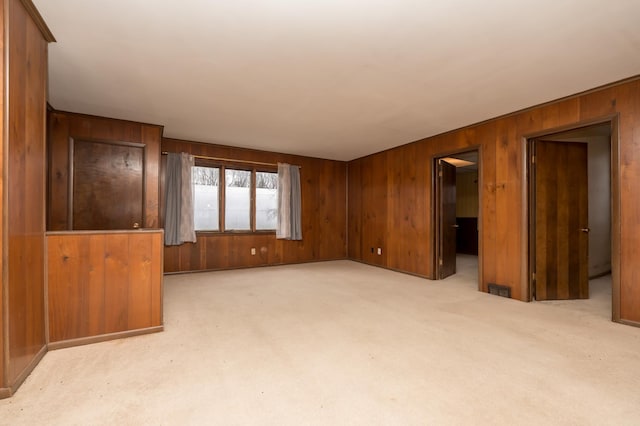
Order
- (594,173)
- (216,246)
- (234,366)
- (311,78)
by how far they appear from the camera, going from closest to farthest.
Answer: (234,366), (311,78), (594,173), (216,246)

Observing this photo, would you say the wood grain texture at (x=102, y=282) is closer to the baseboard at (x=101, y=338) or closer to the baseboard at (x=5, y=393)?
the baseboard at (x=101, y=338)

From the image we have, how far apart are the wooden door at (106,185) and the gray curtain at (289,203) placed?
95.8 inches

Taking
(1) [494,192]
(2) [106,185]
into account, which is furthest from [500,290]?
(2) [106,185]

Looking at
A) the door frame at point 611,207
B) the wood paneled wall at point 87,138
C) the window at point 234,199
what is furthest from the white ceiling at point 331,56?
the window at point 234,199

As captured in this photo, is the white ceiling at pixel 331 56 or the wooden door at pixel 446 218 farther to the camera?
the wooden door at pixel 446 218

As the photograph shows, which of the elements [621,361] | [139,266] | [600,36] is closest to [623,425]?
[621,361]

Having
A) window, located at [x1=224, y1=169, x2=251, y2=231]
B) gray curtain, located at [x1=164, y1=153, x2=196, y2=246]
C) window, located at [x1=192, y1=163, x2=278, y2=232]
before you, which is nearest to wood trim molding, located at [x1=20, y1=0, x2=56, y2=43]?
gray curtain, located at [x1=164, y1=153, x2=196, y2=246]

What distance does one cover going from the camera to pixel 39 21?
1.98 meters

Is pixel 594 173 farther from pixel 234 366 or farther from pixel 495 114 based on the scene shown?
pixel 234 366

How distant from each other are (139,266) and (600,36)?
389cm

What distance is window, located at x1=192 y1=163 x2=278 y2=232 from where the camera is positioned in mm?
5305

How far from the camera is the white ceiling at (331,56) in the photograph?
1.87 m

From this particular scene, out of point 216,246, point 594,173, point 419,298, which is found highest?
point 594,173

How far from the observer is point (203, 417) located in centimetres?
149
